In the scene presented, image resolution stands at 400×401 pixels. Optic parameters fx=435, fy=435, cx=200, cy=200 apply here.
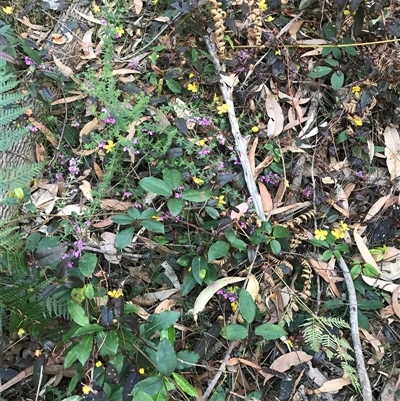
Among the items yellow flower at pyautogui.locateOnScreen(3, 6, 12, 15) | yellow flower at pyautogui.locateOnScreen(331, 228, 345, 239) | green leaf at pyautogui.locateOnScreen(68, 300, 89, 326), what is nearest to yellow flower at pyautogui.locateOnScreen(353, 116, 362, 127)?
yellow flower at pyautogui.locateOnScreen(331, 228, 345, 239)

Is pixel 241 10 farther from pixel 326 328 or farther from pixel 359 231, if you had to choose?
pixel 326 328

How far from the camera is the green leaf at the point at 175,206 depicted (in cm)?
173

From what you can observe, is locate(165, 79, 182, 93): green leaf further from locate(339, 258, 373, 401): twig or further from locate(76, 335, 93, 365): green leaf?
locate(76, 335, 93, 365): green leaf

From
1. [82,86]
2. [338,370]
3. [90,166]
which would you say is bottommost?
[338,370]

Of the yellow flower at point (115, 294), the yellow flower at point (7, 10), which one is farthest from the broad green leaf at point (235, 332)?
the yellow flower at point (7, 10)

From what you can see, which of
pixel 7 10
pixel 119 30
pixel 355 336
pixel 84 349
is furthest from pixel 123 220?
pixel 7 10

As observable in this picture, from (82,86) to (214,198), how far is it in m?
0.89

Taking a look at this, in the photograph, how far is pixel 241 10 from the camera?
2383 millimetres

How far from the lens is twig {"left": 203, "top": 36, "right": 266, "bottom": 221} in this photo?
2010mm

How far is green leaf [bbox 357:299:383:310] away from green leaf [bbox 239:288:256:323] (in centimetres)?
51

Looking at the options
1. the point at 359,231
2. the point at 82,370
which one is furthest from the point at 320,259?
the point at 82,370

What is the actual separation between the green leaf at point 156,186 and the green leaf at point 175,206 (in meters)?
0.03

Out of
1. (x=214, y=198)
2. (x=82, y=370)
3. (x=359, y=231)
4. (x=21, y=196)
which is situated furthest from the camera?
(x=359, y=231)

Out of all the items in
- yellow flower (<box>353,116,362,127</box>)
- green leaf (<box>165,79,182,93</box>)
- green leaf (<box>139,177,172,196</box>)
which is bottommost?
yellow flower (<box>353,116,362,127</box>)
